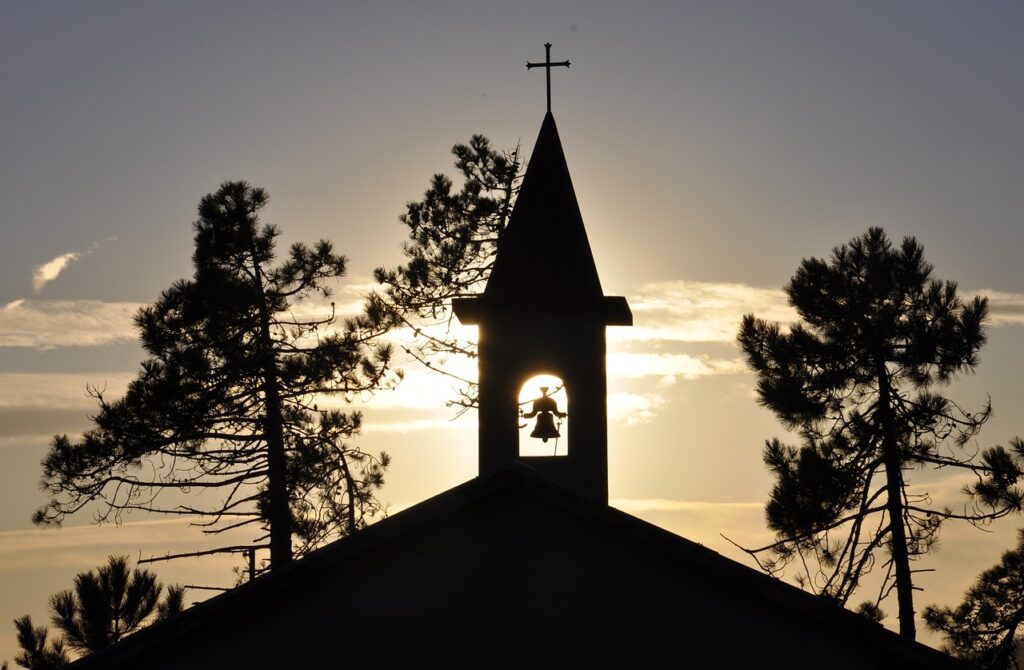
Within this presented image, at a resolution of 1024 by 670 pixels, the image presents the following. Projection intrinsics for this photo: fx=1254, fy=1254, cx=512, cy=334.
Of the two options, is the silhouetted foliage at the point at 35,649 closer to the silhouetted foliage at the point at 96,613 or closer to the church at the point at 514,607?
the silhouetted foliage at the point at 96,613

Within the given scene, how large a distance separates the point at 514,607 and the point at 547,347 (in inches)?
157

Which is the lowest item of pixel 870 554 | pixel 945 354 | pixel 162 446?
pixel 870 554

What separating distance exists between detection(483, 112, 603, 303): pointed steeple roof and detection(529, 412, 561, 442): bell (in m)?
1.27

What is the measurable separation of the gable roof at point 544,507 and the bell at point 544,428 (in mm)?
2857

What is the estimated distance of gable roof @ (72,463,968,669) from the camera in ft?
30.2

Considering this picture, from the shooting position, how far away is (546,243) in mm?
13969

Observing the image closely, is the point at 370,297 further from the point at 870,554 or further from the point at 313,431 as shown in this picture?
the point at 870,554

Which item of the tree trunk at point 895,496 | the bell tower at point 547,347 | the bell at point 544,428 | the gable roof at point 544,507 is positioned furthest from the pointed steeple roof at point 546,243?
the tree trunk at point 895,496

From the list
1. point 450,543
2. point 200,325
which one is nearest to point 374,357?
point 200,325

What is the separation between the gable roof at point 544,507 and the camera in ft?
30.2

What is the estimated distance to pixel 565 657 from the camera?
942cm

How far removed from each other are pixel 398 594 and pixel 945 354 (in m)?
12.3

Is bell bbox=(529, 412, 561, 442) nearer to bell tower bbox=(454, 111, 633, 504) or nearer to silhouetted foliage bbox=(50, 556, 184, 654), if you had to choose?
bell tower bbox=(454, 111, 633, 504)

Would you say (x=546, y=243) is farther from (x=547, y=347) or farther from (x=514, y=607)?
(x=514, y=607)
